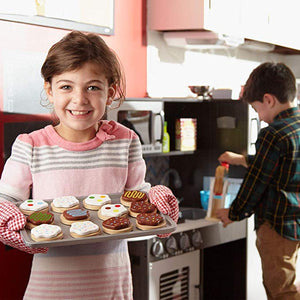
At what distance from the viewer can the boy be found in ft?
10.7

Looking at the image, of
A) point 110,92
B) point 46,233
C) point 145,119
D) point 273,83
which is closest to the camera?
point 46,233

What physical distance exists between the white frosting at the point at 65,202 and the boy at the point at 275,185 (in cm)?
170

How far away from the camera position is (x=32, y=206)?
175 centimetres

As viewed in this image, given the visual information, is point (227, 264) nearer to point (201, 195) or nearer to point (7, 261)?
point (201, 195)

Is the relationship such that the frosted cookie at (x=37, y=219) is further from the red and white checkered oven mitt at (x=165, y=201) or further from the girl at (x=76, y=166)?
the red and white checkered oven mitt at (x=165, y=201)

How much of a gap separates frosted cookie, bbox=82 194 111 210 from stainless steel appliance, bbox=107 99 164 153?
1324 mm

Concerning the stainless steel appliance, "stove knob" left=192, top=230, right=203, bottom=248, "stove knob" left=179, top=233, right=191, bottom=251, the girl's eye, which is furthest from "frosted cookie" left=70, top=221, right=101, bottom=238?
"stove knob" left=192, top=230, right=203, bottom=248

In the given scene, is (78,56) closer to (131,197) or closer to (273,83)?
(131,197)

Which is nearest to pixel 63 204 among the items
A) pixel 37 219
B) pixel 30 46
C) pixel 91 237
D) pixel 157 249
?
pixel 37 219

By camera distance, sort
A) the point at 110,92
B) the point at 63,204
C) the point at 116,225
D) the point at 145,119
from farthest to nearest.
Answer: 1. the point at 145,119
2. the point at 110,92
3. the point at 63,204
4. the point at 116,225

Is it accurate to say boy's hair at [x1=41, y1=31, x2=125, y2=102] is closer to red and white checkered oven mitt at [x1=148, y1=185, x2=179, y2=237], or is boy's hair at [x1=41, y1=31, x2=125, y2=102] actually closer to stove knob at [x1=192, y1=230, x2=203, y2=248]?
red and white checkered oven mitt at [x1=148, y1=185, x2=179, y2=237]

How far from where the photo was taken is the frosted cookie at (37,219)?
1.67 m

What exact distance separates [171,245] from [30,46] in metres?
1.33

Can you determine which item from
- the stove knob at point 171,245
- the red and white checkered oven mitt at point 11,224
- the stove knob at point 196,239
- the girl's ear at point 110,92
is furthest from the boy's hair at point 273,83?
the red and white checkered oven mitt at point 11,224
